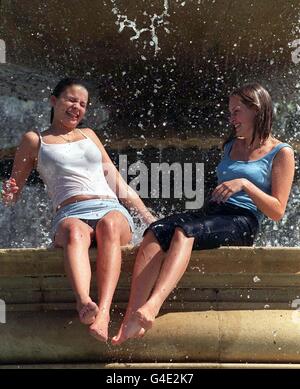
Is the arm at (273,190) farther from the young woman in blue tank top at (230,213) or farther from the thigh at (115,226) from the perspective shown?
the thigh at (115,226)

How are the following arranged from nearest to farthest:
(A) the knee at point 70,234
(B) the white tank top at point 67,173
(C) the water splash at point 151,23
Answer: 1. (A) the knee at point 70,234
2. (B) the white tank top at point 67,173
3. (C) the water splash at point 151,23

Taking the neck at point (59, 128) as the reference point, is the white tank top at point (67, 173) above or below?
below

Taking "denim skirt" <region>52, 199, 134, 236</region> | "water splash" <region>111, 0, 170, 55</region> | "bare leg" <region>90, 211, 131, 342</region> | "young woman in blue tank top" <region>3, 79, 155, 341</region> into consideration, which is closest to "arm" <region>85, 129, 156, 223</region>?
"young woman in blue tank top" <region>3, 79, 155, 341</region>

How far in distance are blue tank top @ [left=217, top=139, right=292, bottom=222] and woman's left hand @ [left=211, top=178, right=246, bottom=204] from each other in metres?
0.17

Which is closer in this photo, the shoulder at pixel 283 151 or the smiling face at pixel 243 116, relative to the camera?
the shoulder at pixel 283 151

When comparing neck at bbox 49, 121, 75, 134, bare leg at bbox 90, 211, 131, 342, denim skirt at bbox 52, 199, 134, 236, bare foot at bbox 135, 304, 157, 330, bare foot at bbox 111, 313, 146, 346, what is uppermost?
neck at bbox 49, 121, 75, 134

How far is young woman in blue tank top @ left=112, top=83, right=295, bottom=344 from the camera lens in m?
3.47

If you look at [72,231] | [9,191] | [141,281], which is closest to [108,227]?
[72,231]

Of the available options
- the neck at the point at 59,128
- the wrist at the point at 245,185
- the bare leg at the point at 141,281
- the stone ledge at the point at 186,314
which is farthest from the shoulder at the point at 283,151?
the neck at the point at 59,128

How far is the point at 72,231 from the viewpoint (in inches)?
143

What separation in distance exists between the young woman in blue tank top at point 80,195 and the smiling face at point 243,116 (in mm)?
609

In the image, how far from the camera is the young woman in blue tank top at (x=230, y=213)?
11.4ft

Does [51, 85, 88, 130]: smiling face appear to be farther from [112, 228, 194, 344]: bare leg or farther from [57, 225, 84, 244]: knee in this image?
[112, 228, 194, 344]: bare leg

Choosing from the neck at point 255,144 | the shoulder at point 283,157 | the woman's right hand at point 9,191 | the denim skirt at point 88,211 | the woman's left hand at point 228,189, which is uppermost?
the neck at point 255,144
